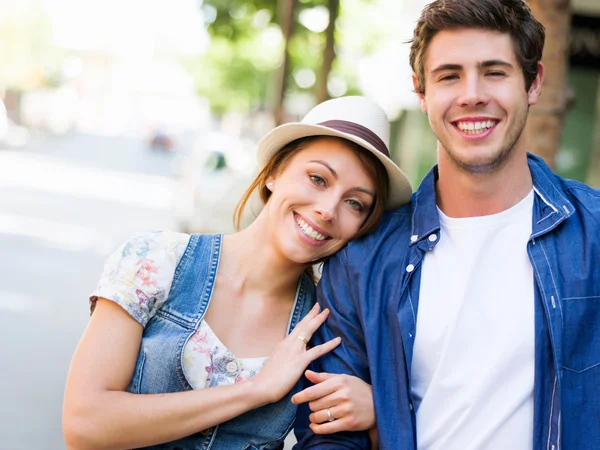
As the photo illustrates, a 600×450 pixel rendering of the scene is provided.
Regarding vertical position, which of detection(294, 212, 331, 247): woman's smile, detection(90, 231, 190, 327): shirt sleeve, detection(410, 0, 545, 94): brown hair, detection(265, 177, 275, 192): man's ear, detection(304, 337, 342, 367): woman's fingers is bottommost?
detection(304, 337, 342, 367): woman's fingers

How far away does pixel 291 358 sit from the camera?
9.53ft

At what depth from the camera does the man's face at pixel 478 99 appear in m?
2.84

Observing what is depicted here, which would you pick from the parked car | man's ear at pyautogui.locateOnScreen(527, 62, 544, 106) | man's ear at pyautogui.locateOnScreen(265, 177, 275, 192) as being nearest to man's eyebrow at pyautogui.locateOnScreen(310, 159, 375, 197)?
man's ear at pyautogui.locateOnScreen(265, 177, 275, 192)

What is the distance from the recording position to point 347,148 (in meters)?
3.04

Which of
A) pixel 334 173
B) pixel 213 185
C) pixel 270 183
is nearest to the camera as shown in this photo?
pixel 334 173

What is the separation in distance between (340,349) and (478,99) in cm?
112

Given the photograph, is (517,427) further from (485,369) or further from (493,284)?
(493,284)

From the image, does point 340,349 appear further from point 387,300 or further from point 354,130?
point 354,130

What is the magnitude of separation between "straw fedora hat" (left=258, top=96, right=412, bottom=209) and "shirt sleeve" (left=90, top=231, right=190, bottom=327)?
66cm

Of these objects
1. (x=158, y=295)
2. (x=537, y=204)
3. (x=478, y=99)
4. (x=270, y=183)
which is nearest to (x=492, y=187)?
(x=537, y=204)

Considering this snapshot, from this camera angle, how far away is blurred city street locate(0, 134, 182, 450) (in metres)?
6.55

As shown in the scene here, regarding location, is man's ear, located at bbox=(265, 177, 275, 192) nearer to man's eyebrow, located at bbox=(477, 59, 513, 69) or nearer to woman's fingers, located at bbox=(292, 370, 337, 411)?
woman's fingers, located at bbox=(292, 370, 337, 411)

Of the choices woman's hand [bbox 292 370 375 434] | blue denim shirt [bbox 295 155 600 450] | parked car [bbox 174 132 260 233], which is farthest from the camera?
parked car [bbox 174 132 260 233]

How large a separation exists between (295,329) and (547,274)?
3.32ft
